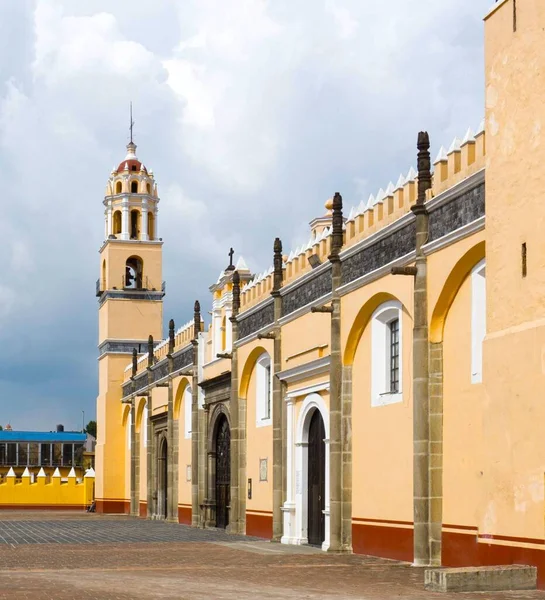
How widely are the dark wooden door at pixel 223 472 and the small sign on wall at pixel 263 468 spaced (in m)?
3.20

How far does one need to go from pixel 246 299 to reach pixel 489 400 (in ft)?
49.3

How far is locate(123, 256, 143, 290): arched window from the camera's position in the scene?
4856cm

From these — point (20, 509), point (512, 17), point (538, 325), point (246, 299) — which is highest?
point (512, 17)

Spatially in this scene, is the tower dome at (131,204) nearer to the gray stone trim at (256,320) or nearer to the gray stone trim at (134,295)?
the gray stone trim at (134,295)

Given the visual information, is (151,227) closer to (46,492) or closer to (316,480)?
(46,492)

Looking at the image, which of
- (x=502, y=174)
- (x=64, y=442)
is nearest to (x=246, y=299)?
(x=502, y=174)

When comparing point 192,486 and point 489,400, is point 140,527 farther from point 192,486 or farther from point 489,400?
point 489,400

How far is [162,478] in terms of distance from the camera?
1545 inches

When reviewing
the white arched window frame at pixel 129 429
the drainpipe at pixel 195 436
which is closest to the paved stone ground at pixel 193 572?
the drainpipe at pixel 195 436

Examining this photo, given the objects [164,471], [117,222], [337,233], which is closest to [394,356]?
[337,233]

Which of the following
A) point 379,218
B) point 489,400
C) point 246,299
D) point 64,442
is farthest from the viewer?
point 64,442

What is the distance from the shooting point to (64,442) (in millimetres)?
76188

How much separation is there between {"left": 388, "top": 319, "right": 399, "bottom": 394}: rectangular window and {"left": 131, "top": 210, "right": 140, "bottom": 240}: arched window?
30.3 metres

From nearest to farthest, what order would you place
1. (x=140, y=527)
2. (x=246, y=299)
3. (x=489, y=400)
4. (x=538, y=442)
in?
(x=538, y=442) → (x=489, y=400) → (x=246, y=299) → (x=140, y=527)
